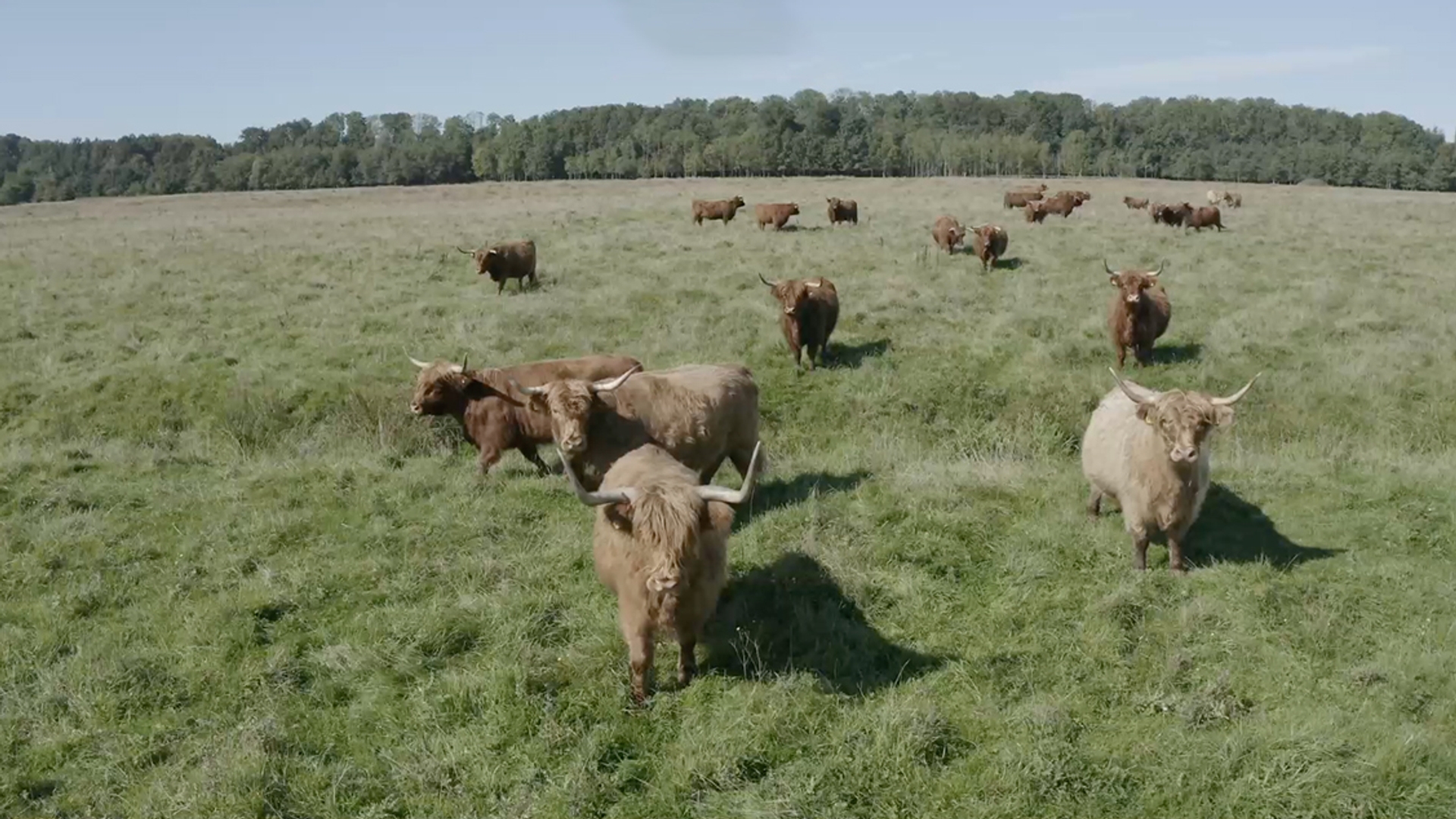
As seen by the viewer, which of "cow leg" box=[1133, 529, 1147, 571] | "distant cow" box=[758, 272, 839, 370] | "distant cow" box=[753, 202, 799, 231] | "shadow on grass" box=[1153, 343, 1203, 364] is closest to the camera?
"cow leg" box=[1133, 529, 1147, 571]

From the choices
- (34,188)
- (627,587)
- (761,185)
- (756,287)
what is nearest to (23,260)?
(756,287)

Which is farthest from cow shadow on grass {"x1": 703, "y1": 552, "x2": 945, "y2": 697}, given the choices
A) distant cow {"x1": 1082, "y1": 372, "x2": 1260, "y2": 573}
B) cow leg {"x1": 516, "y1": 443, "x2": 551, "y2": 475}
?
cow leg {"x1": 516, "y1": 443, "x2": 551, "y2": 475}

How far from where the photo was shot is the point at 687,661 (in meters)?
5.75

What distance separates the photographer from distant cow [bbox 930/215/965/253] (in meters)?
24.4

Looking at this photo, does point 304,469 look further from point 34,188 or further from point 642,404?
point 34,188

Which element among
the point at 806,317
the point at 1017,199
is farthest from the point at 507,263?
the point at 1017,199

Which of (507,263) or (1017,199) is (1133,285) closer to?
(507,263)

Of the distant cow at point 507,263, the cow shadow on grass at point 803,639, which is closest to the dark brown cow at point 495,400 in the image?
the cow shadow on grass at point 803,639

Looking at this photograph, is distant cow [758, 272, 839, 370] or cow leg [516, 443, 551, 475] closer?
cow leg [516, 443, 551, 475]

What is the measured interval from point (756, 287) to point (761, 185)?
46655 millimetres

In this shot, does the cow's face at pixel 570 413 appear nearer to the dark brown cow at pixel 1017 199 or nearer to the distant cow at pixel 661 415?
the distant cow at pixel 661 415

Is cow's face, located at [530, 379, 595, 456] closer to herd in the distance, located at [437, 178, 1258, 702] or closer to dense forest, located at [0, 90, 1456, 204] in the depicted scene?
herd in the distance, located at [437, 178, 1258, 702]

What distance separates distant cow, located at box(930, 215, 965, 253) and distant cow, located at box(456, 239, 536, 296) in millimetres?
10881

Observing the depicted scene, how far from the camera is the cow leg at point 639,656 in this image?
17.9ft
